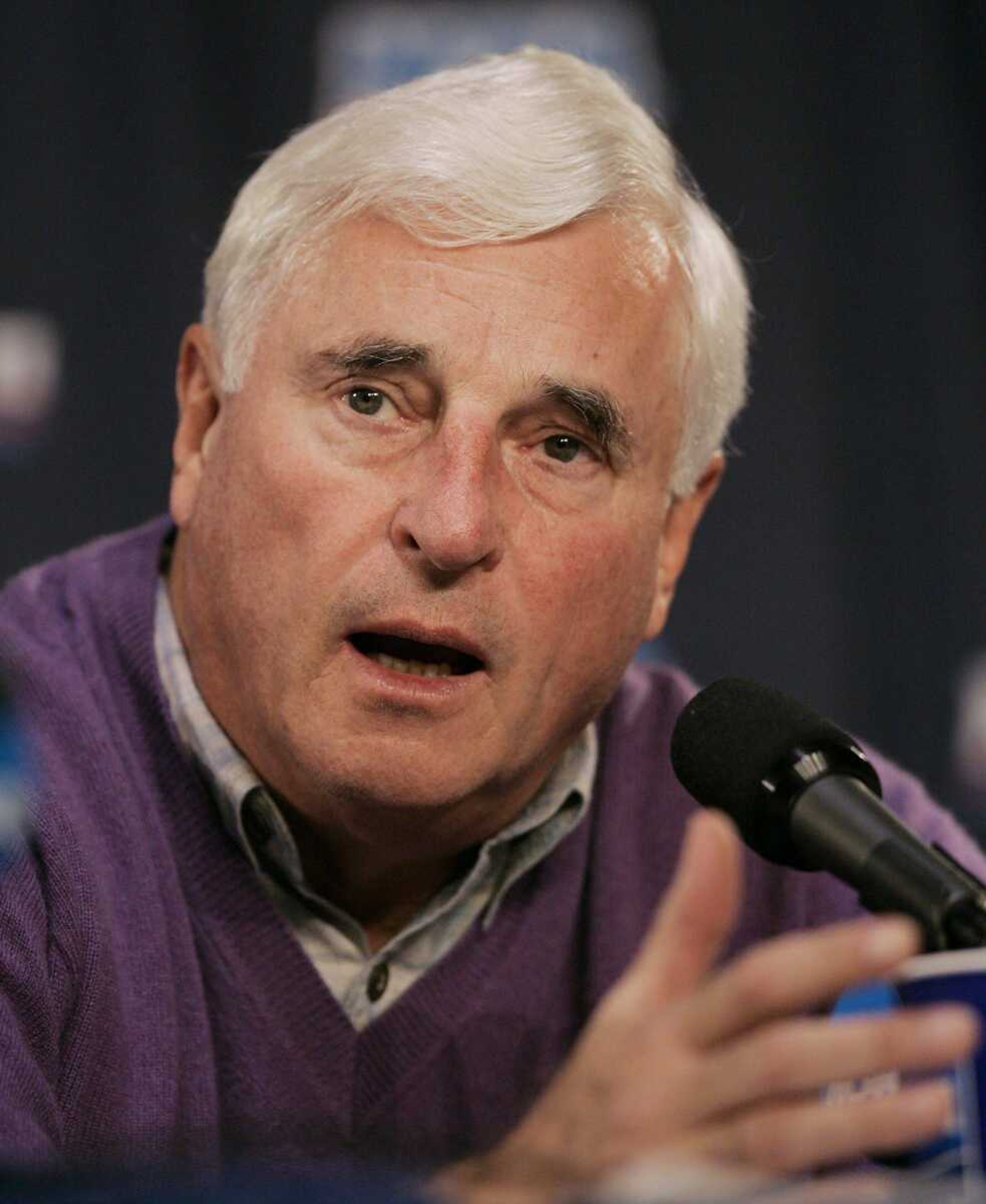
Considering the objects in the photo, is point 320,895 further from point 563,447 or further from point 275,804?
point 563,447

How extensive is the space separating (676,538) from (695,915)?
0.91 metres

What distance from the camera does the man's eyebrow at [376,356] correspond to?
52.5 inches

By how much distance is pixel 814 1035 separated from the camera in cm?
68

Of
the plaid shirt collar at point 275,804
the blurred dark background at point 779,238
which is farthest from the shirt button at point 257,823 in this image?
the blurred dark background at point 779,238

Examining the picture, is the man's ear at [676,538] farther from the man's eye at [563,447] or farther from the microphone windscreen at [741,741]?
the microphone windscreen at [741,741]

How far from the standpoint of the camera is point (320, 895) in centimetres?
150

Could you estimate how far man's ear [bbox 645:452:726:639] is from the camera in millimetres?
1580

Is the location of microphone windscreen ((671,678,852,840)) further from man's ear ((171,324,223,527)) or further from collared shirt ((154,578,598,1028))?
man's ear ((171,324,223,527))

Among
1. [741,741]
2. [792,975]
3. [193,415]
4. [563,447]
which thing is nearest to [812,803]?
[741,741]

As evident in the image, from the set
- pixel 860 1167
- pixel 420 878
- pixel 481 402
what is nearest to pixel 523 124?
pixel 481 402

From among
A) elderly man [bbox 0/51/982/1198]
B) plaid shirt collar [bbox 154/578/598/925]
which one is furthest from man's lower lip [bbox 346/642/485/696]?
plaid shirt collar [bbox 154/578/598/925]

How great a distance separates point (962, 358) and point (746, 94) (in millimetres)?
551

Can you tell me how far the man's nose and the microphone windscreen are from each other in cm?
24

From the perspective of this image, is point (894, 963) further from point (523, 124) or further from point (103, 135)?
point (103, 135)
